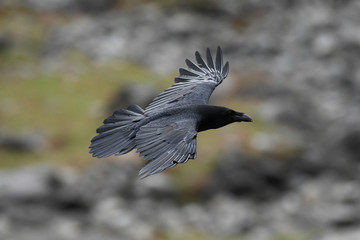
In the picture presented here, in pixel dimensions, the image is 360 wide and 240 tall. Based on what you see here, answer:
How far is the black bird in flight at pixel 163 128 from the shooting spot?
306 inches

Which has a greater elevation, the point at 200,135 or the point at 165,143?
the point at 200,135

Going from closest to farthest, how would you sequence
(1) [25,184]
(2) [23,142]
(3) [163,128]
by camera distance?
(3) [163,128]
(1) [25,184]
(2) [23,142]

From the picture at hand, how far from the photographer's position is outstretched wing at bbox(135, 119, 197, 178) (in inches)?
299

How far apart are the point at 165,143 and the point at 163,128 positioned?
337 millimetres

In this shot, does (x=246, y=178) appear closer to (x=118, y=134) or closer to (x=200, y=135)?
(x=200, y=135)

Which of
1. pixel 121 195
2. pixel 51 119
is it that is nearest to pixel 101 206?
pixel 121 195

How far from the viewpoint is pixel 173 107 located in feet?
29.1

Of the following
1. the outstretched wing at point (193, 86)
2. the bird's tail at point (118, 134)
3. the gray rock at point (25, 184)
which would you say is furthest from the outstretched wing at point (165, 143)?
the gray rock at point (25, 184)

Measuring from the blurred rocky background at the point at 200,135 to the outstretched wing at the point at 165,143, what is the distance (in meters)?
13.2

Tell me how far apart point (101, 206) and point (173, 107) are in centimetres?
1639

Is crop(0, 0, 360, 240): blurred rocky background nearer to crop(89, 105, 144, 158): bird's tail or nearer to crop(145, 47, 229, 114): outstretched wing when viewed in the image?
crop(145, 47, 229, 114): outstretched wing

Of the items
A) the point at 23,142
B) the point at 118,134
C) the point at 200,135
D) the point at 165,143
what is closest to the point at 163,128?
the point at 165,143

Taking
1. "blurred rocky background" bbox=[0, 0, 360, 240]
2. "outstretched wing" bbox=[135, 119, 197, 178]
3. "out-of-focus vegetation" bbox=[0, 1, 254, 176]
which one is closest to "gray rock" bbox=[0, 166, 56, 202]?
"blurred rocky background" bbox=[0, 0, 360, 240]

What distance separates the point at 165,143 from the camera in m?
7.95
